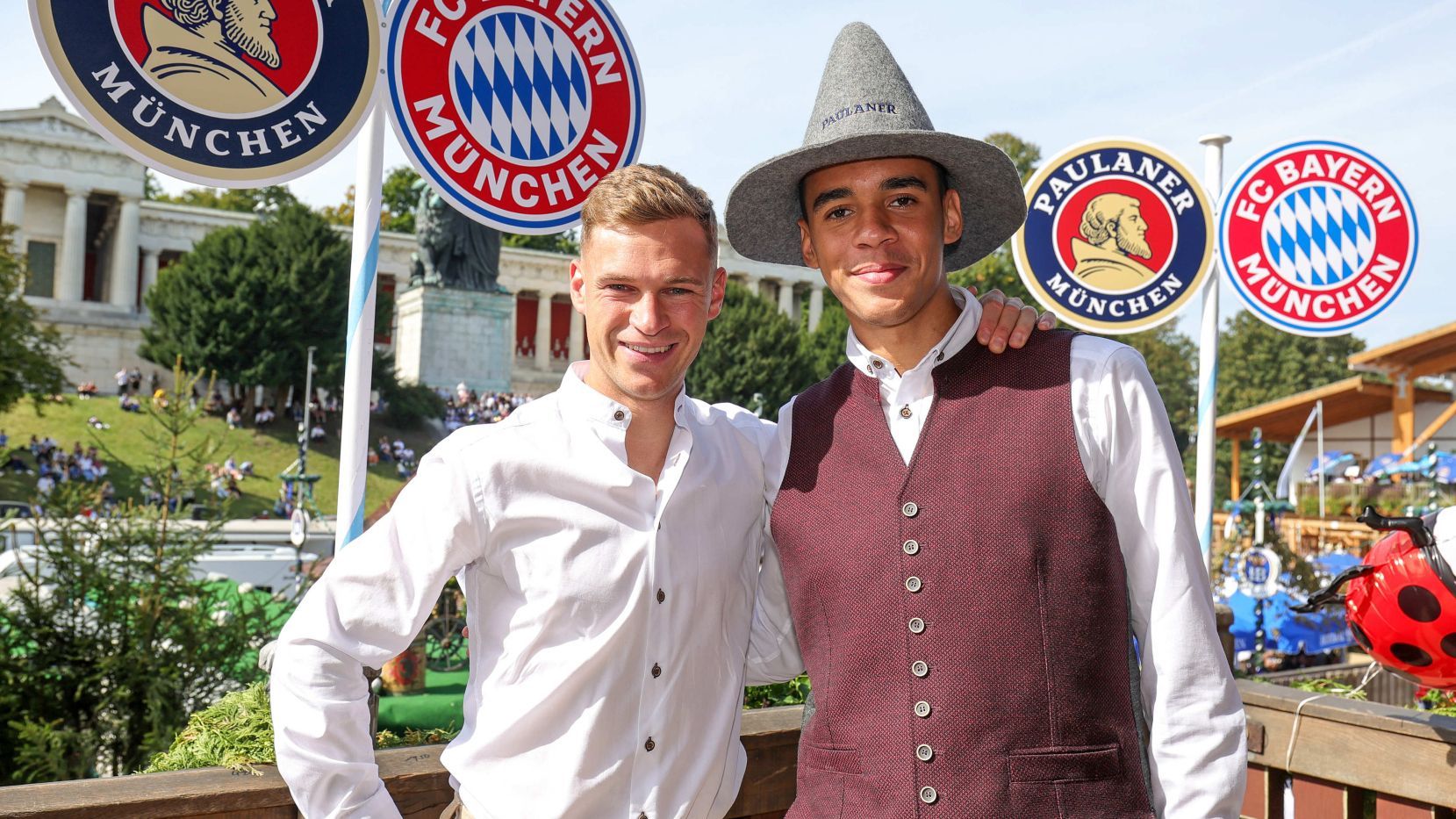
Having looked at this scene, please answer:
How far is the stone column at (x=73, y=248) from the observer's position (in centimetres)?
5238

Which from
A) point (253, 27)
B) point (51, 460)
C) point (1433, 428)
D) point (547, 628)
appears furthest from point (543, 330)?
point (547, 628)

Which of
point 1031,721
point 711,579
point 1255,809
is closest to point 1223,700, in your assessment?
point 1031,721

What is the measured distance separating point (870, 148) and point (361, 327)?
61.2 inches

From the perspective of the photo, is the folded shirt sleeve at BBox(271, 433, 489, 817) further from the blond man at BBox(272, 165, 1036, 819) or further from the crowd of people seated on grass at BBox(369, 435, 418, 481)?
the crowd of people seated on grass at BBox(369, 435, 418, 481)

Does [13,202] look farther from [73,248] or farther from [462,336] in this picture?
[462,336]

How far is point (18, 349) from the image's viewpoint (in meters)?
29.6

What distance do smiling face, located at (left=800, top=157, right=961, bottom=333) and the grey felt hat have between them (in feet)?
0.14

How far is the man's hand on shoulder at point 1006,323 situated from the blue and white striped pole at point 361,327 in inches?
65.6

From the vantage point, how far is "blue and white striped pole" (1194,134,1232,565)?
18.2ft

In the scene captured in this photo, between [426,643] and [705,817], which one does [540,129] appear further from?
[426,643]

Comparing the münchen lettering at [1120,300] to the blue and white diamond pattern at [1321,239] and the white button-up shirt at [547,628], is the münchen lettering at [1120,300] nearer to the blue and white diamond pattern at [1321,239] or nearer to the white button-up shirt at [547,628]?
the blue and white diamond pattern at [1321,239]

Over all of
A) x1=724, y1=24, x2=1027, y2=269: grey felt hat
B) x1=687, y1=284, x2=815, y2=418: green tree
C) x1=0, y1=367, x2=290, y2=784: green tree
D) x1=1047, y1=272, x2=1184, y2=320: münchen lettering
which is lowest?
x1=0, y1=367, x2=290, y2=784: green tree

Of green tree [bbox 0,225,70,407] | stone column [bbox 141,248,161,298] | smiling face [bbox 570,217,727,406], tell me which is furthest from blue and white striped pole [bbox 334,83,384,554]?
stone column [bbox 141,248,161,298]

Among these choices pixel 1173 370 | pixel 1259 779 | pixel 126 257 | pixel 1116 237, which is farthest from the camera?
pixel 1173 370
